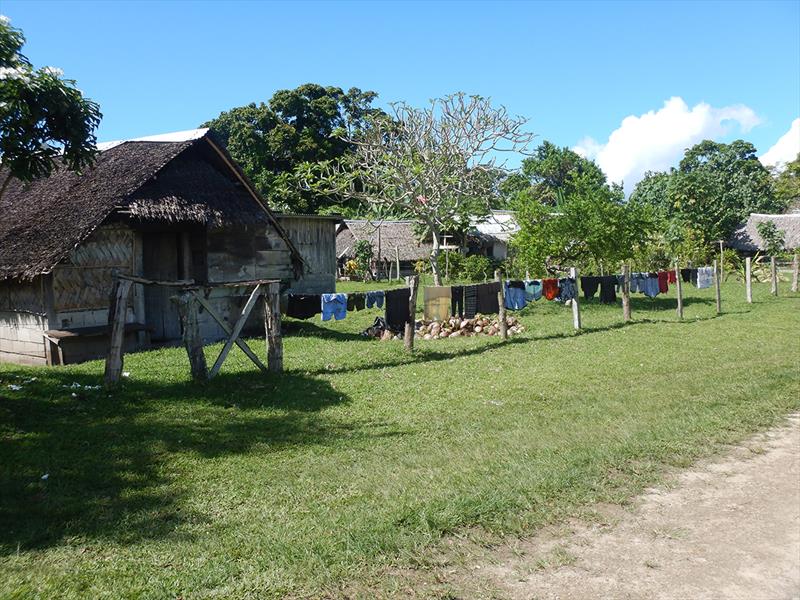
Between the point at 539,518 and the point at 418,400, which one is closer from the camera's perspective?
the point at 539,518

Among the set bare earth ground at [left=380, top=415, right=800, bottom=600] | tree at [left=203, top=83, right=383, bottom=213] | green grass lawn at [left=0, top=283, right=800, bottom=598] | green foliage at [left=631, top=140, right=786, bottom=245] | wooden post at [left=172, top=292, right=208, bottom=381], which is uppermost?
tree at [left=203, top=83, right=383, bottom=213]

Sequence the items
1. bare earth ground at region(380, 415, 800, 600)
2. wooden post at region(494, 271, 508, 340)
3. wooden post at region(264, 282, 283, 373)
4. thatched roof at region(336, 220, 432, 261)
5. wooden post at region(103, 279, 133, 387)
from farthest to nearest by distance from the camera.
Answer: thatched roof at region(336, 220, 432, 261)
wooden post at region(494, 271, 508, 340)
wooden post at region(264, 282, 283, 373)
wooden post at region(103, 279, 133, 387)
bare earth ground at region(380, 415, 800, 600)

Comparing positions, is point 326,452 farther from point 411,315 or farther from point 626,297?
point 626,297

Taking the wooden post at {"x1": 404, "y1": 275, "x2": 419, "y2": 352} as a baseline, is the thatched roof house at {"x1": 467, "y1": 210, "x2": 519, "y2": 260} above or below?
above

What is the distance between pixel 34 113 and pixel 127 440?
4238mm

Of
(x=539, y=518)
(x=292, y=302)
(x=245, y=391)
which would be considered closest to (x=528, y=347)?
(x=292, y=302)

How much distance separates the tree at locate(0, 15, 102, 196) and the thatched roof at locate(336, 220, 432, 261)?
30.4 meters

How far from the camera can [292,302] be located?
15305 mm

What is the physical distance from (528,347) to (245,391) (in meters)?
6.65

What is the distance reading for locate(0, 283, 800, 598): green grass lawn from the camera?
4570 millimetres

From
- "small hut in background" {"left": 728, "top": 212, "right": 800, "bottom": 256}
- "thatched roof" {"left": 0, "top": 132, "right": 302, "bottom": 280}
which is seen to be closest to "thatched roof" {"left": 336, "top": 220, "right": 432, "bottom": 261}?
"small hut in background" {"left": 728, "top": 212, "right": 800, "bottom": 256}

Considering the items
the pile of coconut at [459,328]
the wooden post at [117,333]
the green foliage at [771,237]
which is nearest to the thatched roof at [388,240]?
the green foliage at [771,237]

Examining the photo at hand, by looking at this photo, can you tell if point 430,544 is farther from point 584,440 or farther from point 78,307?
point 78,307

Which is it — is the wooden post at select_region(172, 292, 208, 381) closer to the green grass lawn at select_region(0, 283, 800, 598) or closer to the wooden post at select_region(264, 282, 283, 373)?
the green grass lawn at select_region(0, 283, 800, 598)
